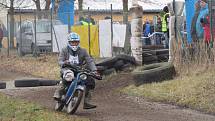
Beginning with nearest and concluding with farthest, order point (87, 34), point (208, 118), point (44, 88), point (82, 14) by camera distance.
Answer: point (208, 118) < point (44, 88) < point (87, 34) < point (82, 14)

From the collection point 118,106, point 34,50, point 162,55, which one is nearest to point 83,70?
point 118,106

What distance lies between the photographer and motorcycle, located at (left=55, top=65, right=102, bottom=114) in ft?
35.7

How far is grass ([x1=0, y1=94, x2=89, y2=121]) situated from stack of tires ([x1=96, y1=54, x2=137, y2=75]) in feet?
17.6

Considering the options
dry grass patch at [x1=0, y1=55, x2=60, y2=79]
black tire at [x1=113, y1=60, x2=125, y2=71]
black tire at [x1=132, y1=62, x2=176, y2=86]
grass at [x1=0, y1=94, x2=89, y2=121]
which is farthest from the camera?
dry grass patch at [x1=0, y1=55, x2=60, y2=79]

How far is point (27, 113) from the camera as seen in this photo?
1063 cm

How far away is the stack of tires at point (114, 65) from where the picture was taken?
681 inches

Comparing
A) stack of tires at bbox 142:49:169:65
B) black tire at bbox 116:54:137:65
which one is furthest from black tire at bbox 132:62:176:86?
stack of tires at bbox 142:49:169:65

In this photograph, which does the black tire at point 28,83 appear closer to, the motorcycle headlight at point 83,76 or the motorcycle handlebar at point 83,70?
the motorcycle handlebar at point 83,70

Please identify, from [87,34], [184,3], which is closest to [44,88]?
[184,3]

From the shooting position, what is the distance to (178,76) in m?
14.5

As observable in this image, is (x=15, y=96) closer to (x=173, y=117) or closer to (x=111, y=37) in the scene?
(x=173, y=117)

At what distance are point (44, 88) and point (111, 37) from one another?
21.0 feet

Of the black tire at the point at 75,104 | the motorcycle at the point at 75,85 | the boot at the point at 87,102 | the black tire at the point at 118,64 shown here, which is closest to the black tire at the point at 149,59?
the black tire at the point at 118,64

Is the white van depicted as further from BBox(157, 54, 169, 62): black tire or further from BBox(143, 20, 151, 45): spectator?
BBox(157, 54, 169, 62): black tire
